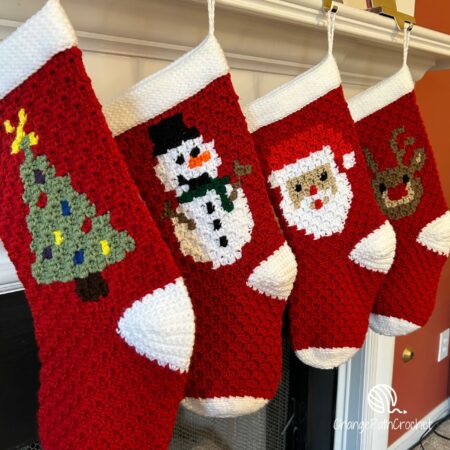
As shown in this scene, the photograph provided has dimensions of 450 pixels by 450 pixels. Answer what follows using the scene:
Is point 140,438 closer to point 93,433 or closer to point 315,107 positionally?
point 93,433

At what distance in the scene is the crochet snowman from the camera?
2.22 feet

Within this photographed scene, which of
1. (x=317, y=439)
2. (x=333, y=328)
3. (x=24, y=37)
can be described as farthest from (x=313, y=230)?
(x=317, y=439)

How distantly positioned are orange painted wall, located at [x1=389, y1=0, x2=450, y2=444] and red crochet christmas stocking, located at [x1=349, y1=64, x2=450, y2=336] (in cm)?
51

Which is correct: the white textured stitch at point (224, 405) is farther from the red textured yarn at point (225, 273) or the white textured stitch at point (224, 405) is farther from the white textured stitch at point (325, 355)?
the white textured stitch at point (325, 355)

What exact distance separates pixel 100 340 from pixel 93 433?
0.10 meters

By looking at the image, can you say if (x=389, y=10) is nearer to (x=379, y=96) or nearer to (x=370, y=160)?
(x=379, y=96)

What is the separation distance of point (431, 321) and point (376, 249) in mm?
921

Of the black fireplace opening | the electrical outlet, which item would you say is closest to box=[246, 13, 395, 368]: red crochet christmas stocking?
the black fireplace opening

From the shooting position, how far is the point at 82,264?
0.58 meters

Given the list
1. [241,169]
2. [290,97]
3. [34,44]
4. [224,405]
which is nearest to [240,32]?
[290,97]

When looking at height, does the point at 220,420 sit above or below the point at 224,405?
below

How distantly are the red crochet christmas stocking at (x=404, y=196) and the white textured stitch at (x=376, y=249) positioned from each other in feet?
0.33

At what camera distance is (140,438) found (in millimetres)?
597

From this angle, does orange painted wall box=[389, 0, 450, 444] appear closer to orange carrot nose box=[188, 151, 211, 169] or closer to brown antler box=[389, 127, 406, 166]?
brown antler box=[389, 127, 406, 166]
